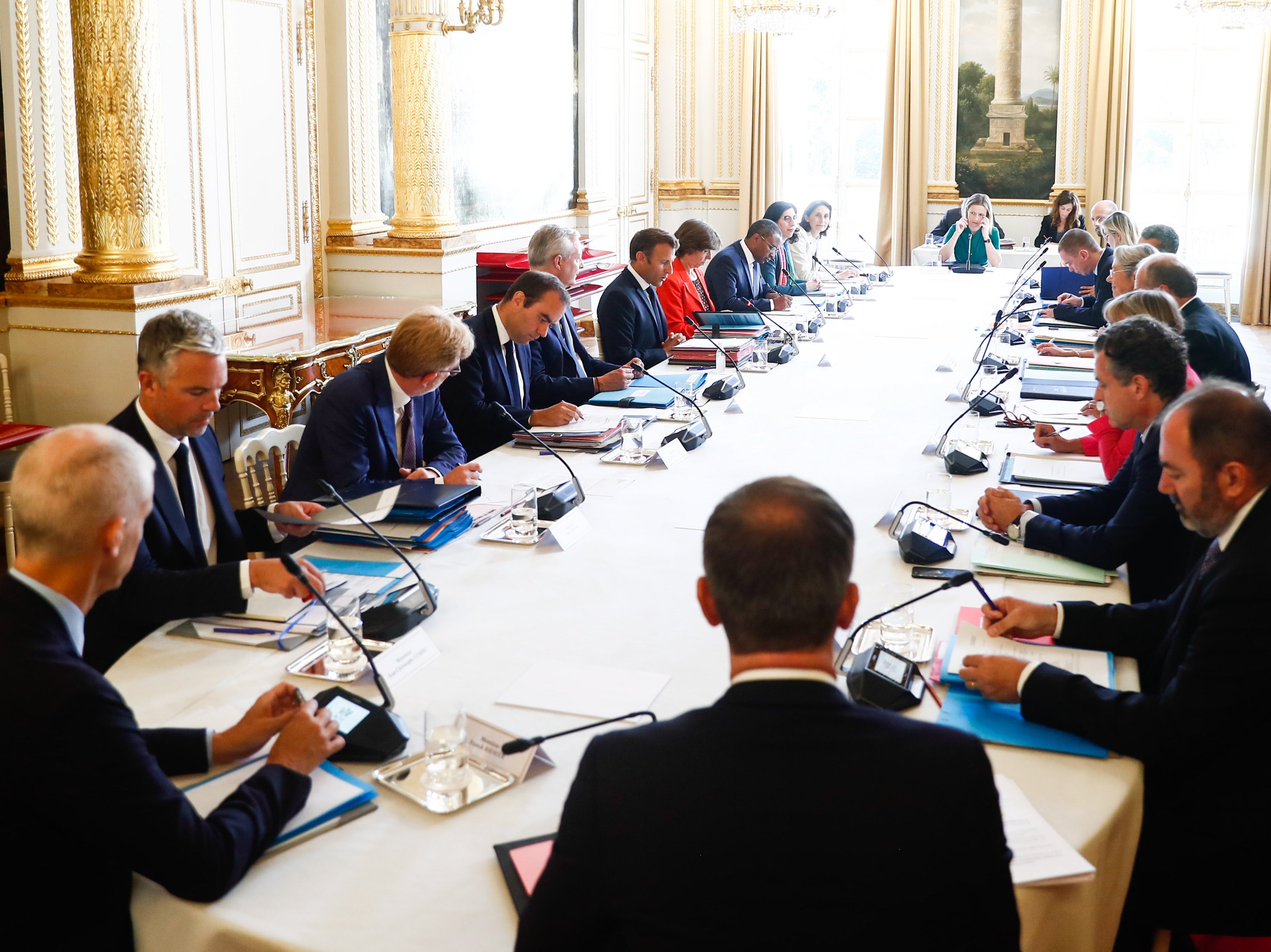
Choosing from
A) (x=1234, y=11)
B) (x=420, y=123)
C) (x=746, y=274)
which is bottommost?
(x=746, y=274)

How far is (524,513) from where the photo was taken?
9.54 feet

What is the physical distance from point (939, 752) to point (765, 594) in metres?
0.22

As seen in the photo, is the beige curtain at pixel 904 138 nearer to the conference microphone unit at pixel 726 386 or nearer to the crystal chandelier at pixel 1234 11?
the crystal chandelier at pixel 1234 11

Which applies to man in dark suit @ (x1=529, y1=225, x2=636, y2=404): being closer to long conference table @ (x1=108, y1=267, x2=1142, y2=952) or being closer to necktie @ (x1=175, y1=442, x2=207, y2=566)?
long conference table @ (x1=108, y1=267, x2=1142, y2=952)

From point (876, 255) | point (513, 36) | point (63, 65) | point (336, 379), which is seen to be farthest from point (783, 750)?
point (876, 255)

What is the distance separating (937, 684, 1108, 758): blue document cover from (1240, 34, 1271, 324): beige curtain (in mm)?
10028

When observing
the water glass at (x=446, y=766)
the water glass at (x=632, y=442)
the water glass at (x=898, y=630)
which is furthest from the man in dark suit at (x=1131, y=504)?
the water glass at (x=446, y=766)

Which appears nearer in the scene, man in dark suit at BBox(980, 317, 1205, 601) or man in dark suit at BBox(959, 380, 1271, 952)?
man in dark suit at BBox(959, 380, 1271, 952)

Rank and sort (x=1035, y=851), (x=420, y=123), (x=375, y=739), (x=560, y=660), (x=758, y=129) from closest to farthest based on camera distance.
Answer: (x=1035, y=851), (x=375, y=739), (x=560, y=660), (x=420, y=123), (x=758, y=129)

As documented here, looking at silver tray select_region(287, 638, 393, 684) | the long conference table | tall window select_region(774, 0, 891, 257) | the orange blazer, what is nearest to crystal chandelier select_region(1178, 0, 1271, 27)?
tall window select_region(774, 0, 891, 257)

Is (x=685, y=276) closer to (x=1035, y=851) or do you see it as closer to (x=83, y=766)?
(x=1035, y=851)

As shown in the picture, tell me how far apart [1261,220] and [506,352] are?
8.59 metres

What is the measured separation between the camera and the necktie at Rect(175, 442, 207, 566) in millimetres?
2645

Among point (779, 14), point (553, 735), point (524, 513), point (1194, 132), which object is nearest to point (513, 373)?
point (524, 513)
